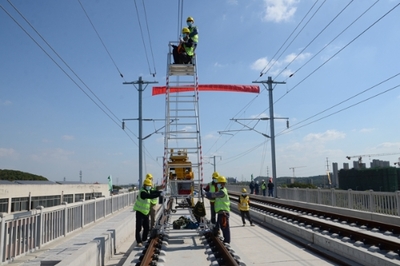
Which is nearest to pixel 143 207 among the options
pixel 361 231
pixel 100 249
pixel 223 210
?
pixel 223 210

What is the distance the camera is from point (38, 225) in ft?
31.1

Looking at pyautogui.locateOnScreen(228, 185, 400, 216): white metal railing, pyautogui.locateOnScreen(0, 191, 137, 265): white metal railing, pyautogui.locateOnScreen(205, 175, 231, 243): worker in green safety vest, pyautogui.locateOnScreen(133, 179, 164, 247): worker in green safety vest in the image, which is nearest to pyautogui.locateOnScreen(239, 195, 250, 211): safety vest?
pyautogui.locateOnScreen(205, 175, 231, 243): worker in green safety vest

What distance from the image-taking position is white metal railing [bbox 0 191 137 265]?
778 cm

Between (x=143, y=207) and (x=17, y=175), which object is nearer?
(x=143, y=207)

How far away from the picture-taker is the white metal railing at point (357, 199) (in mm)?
15070

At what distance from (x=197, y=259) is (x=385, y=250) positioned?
15.3 ft

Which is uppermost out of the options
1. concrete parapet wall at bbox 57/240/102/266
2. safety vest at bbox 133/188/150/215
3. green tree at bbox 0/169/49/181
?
green tree at bbox 0/169/49/181

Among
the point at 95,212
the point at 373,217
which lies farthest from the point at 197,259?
the point at 373,217

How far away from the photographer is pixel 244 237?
12.6 m

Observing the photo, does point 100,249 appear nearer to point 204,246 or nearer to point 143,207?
point 143,207

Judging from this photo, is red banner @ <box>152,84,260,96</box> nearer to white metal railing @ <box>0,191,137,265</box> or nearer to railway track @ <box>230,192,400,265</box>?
railway track @ <box>230,192,400,265</box>

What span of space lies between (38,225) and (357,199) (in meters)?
14.6

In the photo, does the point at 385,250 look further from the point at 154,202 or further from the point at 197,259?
the point at 154,202

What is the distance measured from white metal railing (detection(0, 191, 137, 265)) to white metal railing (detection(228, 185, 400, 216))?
1230cm
